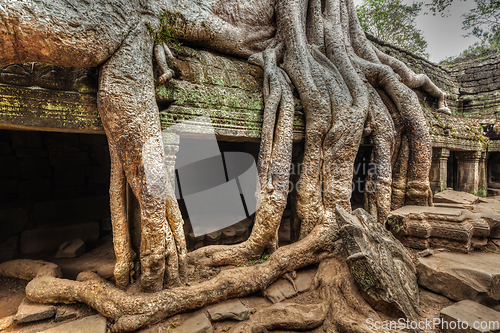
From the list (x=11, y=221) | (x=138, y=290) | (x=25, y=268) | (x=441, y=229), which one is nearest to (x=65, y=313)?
(x=138, y=290)

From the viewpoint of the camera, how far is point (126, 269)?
89.9 inches

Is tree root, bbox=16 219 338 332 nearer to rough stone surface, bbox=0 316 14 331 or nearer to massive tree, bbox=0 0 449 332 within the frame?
massive tree, bbox=0 0 449 332

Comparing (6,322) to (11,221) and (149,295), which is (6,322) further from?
(11,221)

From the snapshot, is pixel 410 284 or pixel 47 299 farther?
pixel 410 284

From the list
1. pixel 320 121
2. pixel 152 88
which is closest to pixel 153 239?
pixel 152 88

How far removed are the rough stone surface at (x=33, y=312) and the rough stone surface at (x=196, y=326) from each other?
3.94 ft

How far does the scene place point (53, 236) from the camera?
3672mm

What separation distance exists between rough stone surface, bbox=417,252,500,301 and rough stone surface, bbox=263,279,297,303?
1428 mm

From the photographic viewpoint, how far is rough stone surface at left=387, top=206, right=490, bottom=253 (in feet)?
9.48

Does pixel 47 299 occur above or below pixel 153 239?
below

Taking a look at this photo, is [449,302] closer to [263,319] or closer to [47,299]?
[263,319]

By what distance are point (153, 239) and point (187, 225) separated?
1785 millimetres

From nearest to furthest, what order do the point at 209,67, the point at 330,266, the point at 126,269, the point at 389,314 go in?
1. the point at 389,314
2. the point at 126,269
3. the point at 330,266
4. the point at 209,67

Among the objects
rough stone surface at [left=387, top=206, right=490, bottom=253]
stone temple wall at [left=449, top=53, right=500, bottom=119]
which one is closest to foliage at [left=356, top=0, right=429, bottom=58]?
stone temple wall at [left=449, top=53, right=500, bottom=119]
